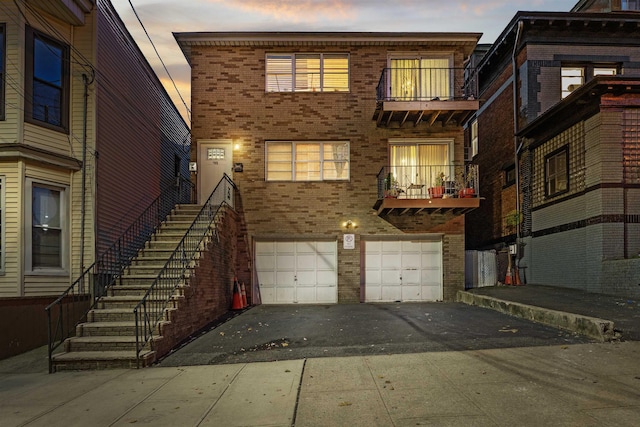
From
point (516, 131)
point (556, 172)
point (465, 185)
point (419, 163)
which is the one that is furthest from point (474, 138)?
point (465, 185)

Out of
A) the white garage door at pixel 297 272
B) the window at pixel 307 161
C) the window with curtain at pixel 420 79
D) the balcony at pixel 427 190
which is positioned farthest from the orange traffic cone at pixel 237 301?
the window with curtain at pixel 420 79

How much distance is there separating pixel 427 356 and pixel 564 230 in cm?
981

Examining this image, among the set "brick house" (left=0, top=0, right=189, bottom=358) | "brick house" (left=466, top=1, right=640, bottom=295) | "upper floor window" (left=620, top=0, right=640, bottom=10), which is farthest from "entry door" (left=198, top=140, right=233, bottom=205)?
"upper floor window" (left=620, top=0, right=640, bottom=10)

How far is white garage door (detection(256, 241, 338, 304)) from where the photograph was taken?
15.0m

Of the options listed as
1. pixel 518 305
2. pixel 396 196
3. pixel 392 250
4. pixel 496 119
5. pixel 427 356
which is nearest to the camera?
pixel 427 356

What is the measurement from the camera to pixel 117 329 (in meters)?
8.33

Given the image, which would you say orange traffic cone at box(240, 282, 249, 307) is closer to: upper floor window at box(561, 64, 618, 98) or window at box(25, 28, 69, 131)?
window at box(25, 28, 69, 131)

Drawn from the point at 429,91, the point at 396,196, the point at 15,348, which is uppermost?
the point at 429,91

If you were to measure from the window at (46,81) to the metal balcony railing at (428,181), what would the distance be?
895cm

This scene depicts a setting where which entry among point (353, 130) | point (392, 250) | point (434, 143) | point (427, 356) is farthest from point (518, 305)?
point (353, 130)

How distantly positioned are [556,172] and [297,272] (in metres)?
9.34

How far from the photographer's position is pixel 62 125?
10.9 meters

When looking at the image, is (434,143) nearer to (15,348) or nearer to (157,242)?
(157,242)

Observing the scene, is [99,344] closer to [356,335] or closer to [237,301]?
[356,335]
